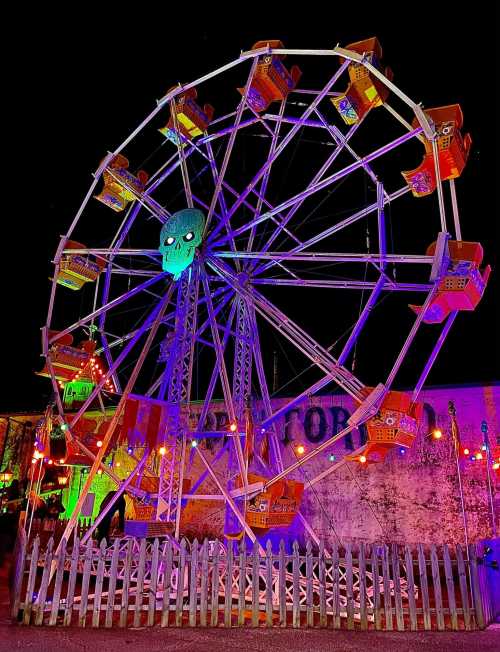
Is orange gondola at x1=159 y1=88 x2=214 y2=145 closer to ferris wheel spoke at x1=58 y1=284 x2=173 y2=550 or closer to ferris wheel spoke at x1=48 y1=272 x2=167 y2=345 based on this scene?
ferris wheel spoke at x1=48 y1=272 x2=167 y2=345

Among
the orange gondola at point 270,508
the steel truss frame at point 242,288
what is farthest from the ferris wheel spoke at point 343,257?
the orange gondola at point 270,508

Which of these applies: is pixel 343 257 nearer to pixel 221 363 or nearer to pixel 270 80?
pixel 221 363

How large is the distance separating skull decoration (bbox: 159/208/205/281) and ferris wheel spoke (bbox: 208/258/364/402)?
1.96 ft

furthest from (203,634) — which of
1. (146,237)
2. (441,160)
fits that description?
(146,237)

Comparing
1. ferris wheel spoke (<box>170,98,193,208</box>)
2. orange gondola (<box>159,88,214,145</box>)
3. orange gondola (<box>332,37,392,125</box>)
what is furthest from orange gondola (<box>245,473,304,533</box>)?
orange gondola (<box>159,88,214,145</box>)

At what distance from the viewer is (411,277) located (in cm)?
2586

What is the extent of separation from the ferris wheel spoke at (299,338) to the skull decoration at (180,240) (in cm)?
60

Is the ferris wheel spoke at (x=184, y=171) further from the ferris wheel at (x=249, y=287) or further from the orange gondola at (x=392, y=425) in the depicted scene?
the orange gondola at (x=392, y=425)

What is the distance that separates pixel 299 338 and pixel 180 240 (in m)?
3.52

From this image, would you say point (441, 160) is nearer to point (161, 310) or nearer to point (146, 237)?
point (161, 310)

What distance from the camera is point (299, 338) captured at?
10547mm

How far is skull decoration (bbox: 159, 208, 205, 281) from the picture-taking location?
11.4 m

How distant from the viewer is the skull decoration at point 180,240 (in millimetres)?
11352

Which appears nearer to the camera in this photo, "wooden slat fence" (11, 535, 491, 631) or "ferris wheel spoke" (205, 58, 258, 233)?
"wooden slat fence" (11, 535, 491, 631)
